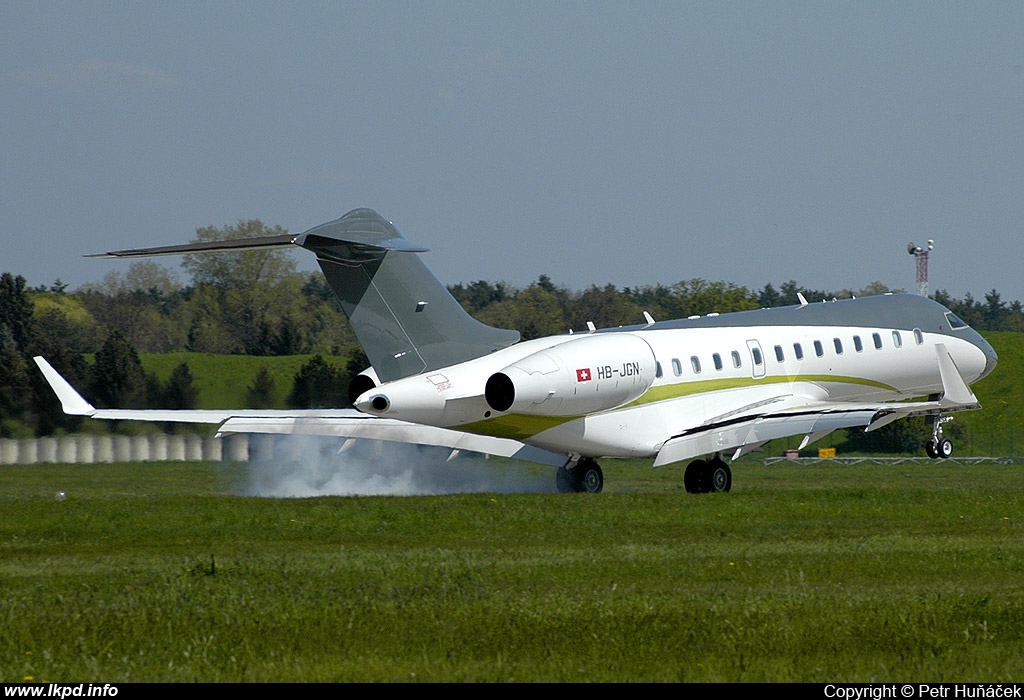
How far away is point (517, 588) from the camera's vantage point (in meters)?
14.4

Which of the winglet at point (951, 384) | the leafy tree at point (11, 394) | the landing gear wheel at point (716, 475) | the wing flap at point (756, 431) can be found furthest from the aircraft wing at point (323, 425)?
the leafy tree at point (11, 394)

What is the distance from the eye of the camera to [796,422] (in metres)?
27.7

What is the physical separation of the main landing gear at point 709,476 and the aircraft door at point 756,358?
2.38 m

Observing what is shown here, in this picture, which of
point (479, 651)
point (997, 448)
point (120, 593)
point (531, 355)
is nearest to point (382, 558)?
point (120, 593)

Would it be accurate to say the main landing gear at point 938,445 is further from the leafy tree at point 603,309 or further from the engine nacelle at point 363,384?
the leafy tree at point 603,309

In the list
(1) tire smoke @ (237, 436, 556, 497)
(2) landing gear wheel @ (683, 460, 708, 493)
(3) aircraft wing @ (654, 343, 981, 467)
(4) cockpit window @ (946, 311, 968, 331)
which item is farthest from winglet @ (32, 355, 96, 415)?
(4) cockpit window @ (946, 311, 968, 331)

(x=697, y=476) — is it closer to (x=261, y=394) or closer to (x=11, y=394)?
(x=261, y=394)

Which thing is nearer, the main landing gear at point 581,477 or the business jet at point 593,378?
the business jet at point 593,378

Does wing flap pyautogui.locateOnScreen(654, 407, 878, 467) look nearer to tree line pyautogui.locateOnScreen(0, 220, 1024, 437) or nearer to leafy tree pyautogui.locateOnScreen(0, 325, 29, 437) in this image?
leafy tree pyautogui.locateOnScreen(0, 325, 29, 437)

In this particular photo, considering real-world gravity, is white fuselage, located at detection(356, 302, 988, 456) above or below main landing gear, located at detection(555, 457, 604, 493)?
above

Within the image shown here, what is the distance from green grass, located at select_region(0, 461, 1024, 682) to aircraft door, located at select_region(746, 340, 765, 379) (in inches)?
192

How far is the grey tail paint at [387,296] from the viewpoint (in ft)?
83.0

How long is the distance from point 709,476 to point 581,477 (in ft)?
9.03

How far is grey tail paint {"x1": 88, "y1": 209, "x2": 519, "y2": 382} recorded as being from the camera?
25297 millimetres
